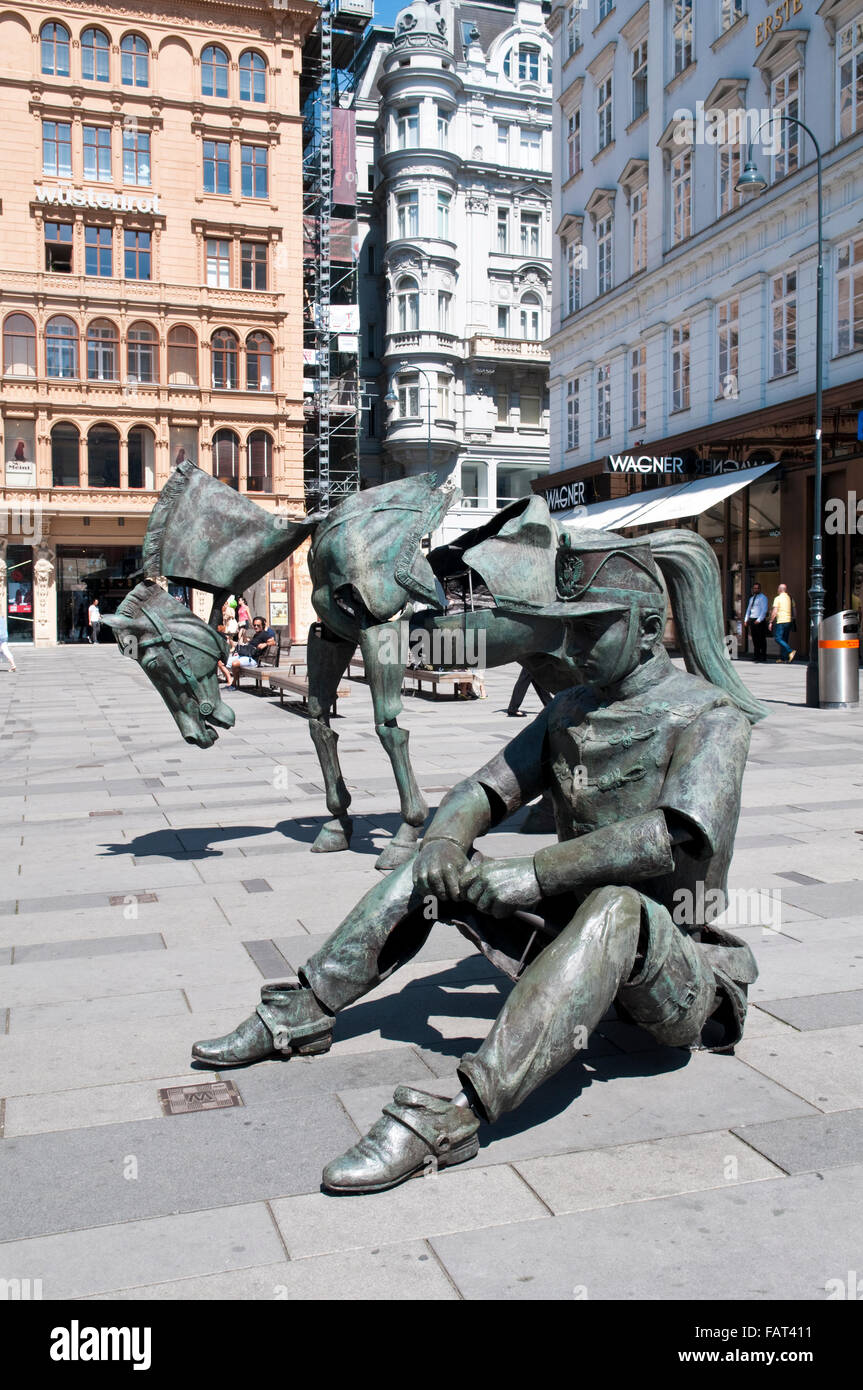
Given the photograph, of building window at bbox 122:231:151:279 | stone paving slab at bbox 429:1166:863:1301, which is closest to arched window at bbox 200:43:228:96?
building window at bbox 122:231:151:279

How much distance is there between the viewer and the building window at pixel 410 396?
5332cm

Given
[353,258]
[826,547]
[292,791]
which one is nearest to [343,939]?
[292,791]

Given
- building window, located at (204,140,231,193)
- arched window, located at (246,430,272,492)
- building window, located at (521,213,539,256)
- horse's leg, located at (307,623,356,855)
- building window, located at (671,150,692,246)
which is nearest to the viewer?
horse's leg, located at (307,623,356,855)

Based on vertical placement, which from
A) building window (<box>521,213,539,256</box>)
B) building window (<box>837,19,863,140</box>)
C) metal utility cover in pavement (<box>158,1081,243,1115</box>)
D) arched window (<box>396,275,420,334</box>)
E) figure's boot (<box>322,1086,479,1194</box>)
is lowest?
metal utility cover in pavement (<box>158,1081,243,1115</box>)

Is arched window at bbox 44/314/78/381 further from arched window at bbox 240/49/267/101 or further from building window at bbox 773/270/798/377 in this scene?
building window at bbox 773/270/798/377

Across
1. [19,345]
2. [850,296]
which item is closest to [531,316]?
[19,345]

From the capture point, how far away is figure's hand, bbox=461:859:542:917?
3.08 meters

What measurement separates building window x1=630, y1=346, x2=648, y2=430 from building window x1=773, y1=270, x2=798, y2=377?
603cm

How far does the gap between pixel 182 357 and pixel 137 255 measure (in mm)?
3703

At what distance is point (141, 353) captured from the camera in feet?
134

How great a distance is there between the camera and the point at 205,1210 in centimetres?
271

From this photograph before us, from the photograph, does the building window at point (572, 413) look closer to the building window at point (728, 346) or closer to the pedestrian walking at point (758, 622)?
the building window at point (728, 346)

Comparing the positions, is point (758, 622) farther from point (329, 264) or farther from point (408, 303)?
point (329, 264)
